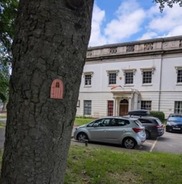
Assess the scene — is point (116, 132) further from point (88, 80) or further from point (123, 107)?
point (88, 80)

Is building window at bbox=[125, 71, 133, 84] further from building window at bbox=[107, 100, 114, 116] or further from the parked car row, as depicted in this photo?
the parked car row

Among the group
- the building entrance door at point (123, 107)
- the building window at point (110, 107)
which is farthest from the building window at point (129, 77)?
the building window at point (110, 107)

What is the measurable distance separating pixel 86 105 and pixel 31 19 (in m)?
40.0

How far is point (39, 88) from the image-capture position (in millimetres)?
1953

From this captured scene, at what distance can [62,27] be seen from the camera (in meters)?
1.99

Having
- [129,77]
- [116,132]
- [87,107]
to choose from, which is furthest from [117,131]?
[87,107]

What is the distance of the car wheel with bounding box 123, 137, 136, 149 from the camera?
14.7 meters

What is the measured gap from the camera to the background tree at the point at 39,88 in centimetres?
194

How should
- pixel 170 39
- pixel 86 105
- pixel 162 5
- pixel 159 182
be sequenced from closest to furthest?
pixel 159 182 → pixel 162 5 → pixel 170 39 → pixel 86 105

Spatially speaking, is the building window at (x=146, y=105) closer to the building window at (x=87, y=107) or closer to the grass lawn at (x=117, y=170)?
the building window at (x=87, y=107)

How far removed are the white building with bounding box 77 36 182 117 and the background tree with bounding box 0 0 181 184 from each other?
112ft

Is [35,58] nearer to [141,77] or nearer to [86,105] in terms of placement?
[141,77]

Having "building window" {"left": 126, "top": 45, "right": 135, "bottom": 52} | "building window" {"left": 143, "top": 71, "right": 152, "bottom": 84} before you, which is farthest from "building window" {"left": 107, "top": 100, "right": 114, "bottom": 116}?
"building window" {"left": 126, "top": 45, "right": 135, "bottom": 52}

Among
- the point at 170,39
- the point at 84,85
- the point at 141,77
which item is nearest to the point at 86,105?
the point at 84,85
